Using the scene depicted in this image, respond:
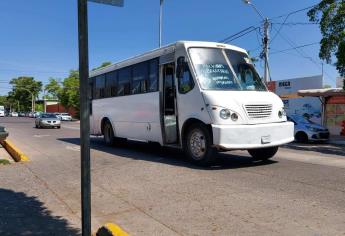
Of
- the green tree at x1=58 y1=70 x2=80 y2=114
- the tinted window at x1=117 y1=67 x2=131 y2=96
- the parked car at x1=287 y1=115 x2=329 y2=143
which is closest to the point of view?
the tinted window at x1=117 y1=67 x2=131 y2=96

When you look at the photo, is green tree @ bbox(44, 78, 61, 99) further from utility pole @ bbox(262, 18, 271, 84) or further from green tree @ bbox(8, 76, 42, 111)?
utility pole @ bbox(262, 18, 271, 84)

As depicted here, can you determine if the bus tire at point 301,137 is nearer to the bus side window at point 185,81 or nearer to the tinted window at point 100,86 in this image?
the tinted window at point 100,86

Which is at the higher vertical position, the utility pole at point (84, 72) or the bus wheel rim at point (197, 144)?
the utility pole at point (84, 72)

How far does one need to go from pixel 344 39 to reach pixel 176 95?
1002 centimetres

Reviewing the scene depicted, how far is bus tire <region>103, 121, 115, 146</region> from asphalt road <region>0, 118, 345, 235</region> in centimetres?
437

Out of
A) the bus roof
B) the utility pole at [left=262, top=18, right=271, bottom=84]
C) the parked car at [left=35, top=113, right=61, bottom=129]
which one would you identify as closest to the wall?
the utility pole at [left=262, top=18, right=271, bottom=84]

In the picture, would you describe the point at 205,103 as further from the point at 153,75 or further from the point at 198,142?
Result: the point at 153,75

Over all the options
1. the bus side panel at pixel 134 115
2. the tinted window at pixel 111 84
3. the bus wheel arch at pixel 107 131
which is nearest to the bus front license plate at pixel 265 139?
the bus side panel at pixel 134 115

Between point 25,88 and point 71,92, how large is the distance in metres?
47.1

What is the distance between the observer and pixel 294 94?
99.2ft

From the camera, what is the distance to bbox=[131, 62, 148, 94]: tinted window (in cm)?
1245

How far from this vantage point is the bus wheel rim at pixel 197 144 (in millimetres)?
9585

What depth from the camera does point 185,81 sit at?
33.6ft

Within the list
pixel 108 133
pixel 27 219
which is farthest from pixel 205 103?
pixel 108 133
